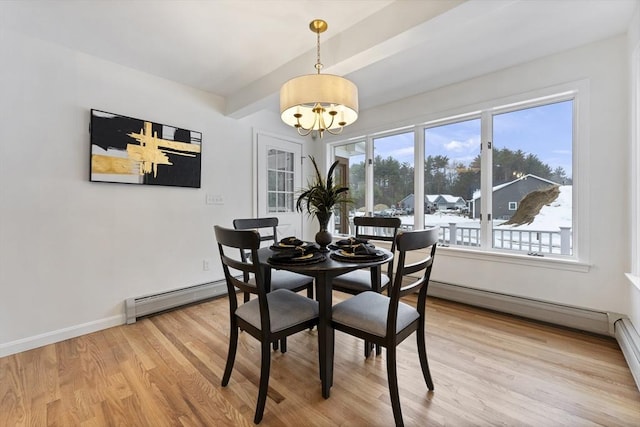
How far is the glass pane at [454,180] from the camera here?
3066mm

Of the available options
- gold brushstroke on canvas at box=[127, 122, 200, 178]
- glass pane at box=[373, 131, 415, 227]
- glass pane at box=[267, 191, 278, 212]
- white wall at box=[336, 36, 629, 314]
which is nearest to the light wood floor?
white wall at box=[336, 36, 629, 314]

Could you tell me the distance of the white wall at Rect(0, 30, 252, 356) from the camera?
2092 mm

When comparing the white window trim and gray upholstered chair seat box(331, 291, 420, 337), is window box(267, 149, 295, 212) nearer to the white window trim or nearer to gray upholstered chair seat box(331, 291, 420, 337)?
gray upholstered chair seat box(331, 291, 420, 337)

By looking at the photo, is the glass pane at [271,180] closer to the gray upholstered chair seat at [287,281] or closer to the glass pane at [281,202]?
the glass pane at [281,202]

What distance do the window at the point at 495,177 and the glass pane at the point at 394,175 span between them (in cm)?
Result: 1

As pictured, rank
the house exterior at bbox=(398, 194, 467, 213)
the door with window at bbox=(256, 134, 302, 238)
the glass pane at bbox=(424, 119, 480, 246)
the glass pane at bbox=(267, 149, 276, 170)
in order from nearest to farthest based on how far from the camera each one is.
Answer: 1. the glass pane at bbox=(424, 119, 480, 246)
2. the house exterior at bbox=(398, 194, 467, 213)
3. the door with window at bbox=(256, 134, 302, 238)
4. the glass pane at bbox=(267, 149, 276, 170)

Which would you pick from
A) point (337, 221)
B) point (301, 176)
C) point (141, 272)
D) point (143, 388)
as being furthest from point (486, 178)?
point (141, 272)

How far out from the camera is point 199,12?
1.90 meters

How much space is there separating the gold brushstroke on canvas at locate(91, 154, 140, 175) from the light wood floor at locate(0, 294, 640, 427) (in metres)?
1.47

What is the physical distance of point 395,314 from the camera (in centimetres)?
138

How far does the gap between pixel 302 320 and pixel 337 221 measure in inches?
117

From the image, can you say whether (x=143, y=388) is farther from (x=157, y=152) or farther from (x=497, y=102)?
(x=497, y=102)

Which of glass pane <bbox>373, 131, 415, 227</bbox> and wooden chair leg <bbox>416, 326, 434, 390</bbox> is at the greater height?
glass pane <bbox>373, 131, 415, 227</bbox>

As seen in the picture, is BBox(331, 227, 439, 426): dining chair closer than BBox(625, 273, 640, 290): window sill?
Yes
